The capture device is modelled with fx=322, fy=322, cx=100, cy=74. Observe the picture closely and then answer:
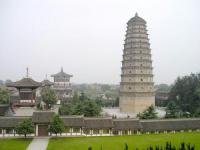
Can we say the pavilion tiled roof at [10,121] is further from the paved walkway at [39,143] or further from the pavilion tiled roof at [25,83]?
the pavilion tiled roof at [25,83]

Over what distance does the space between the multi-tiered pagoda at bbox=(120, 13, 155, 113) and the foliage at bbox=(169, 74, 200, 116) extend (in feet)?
19.7

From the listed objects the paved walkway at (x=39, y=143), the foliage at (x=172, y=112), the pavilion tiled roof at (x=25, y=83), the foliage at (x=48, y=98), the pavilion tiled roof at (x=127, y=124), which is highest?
the pavilion tiled roof at (x=25, y=83)

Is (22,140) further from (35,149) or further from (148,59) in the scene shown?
(148,59)

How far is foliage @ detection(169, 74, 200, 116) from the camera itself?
54.7m

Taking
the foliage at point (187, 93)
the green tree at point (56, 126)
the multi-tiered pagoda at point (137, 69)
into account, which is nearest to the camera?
the green tree at point (56, 126)

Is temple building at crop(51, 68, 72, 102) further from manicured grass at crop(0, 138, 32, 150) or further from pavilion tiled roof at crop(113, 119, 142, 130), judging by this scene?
manicured grass at crop(0, 138, 32, 150)

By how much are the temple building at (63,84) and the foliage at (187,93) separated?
22481mm

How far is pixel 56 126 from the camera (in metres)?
32.8

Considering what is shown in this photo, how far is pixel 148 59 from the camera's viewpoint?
57.7 meters

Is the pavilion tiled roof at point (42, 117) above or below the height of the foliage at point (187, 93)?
below

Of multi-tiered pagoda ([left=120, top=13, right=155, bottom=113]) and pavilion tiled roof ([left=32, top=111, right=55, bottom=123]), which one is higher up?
multi-tiered pagoda ([left=120, top=13, right=155, bottom=113])

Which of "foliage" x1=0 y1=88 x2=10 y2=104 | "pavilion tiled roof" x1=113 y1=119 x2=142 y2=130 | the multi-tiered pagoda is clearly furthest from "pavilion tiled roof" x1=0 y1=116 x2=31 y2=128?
the multi-tiered pagoda

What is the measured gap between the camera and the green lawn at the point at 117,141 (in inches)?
1132

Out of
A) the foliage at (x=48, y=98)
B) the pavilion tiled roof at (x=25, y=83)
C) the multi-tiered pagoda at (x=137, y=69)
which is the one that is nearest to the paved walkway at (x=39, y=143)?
the pavilion tiled roof at (x=25, y=83)
